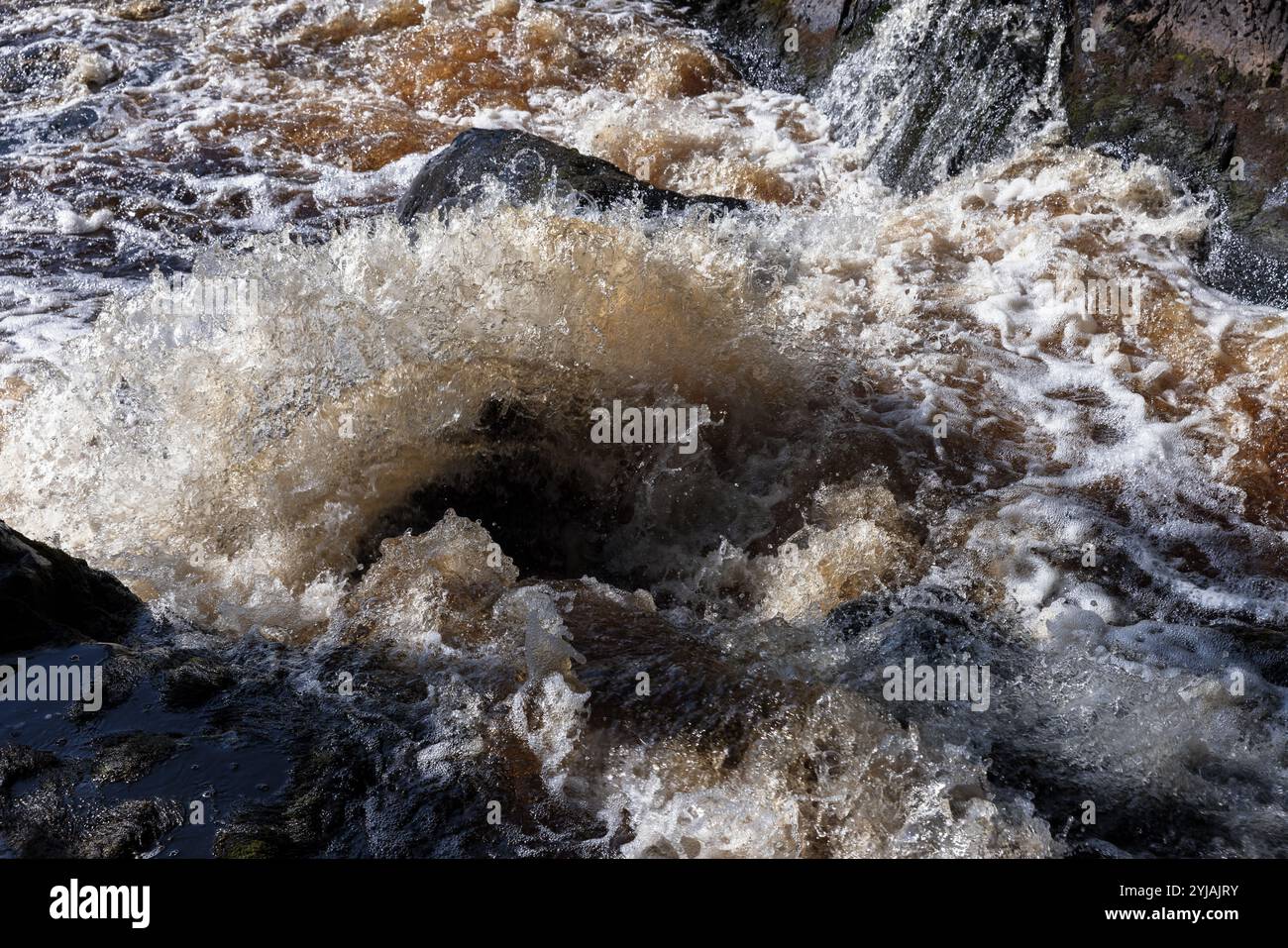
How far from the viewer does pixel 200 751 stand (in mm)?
2809

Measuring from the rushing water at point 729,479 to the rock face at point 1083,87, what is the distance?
0.16 m

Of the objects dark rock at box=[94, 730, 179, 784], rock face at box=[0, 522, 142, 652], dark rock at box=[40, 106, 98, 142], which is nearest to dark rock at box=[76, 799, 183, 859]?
dark rock at box=[94, 730, 179, 784]

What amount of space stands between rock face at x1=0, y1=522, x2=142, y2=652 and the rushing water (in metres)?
0.23

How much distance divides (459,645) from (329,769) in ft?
2.14

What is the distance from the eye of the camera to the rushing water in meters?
2.91

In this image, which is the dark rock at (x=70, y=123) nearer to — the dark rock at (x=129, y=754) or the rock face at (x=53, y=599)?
the rock face at (x=53, y=599)

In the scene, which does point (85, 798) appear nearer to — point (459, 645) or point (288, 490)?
point (459, 645)

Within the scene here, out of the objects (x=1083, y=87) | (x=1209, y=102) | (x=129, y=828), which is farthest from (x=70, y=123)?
(x=1209, y=102)

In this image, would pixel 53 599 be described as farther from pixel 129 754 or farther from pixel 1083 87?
pixel 1083 87

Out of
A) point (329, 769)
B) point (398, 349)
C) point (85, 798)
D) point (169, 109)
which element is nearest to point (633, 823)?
point (329, 769)

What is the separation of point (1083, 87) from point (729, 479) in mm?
4052

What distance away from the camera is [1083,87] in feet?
22.3

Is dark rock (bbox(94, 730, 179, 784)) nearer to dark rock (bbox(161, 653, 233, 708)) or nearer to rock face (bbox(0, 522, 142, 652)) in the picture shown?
dark rock (bbox(161, 653, 233, 708))

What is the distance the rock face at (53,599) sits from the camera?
122 inches
